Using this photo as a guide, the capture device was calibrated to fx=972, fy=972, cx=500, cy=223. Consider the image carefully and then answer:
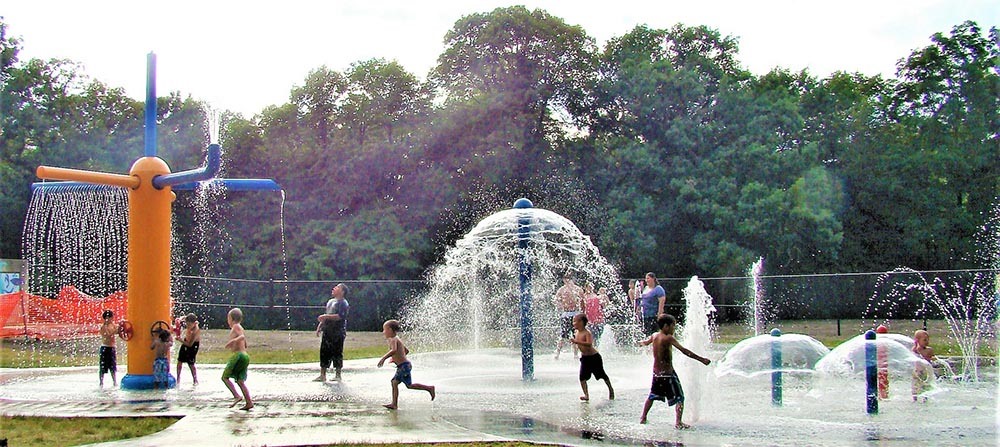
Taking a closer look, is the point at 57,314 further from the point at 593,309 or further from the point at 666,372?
the point at 666,372

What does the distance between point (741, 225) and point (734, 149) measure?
304 cm

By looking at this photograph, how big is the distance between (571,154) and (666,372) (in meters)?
26.1

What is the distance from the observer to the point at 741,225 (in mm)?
31578

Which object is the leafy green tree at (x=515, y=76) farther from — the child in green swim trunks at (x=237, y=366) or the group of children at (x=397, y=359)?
the child in green swim trunks at (x=237, y=366)

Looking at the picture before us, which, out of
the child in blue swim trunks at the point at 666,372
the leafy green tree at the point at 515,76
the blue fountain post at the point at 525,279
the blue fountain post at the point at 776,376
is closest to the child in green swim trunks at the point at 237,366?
the blue fountain post at the point at 525,279

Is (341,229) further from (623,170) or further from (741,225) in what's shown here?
(741,225)

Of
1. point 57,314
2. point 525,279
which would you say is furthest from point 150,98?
point 57,314

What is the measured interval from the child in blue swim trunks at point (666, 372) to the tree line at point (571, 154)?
74.3 ft

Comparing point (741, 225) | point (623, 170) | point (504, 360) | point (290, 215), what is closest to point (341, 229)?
point (290, 215)

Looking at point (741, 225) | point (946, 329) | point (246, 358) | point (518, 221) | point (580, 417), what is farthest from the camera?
point (741, 225)

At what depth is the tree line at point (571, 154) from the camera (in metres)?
32.5

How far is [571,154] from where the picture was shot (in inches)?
1378

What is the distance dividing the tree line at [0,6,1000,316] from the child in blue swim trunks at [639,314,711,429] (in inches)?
892

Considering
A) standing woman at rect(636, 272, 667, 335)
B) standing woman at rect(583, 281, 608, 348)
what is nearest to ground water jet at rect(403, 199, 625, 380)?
standing woman at rect(583, 281, 608, 348)
